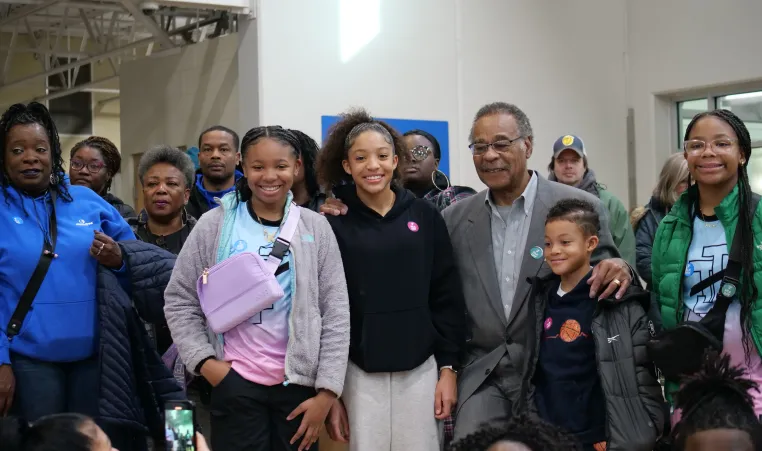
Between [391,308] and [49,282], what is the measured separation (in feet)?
4.57

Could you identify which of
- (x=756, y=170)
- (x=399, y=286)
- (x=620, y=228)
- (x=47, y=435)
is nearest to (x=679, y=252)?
(x=399, y=286)

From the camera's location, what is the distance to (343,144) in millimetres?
3977

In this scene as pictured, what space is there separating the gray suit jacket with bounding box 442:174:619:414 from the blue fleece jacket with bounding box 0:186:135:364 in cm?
156

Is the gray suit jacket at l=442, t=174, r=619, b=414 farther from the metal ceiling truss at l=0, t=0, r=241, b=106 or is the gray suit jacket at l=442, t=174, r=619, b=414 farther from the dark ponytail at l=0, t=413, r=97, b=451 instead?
the metal ceiling truss at l=0, t=0, r=241, b=106

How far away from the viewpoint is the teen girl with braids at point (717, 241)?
141 inches

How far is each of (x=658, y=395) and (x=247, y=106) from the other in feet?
21.1

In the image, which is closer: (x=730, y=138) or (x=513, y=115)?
(x=730, y=138)

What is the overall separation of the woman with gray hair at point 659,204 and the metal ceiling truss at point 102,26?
15.7 ft

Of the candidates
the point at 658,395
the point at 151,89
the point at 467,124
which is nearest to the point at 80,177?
the point at 658,395

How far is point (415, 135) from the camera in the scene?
6012mm

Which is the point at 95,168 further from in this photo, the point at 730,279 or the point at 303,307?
the point at 730,279

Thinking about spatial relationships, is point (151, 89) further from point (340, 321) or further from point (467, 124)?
point (340, 321)

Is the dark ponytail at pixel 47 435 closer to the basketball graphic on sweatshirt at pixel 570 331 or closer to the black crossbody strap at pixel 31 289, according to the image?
the black crossbody strap at pixel 31 289

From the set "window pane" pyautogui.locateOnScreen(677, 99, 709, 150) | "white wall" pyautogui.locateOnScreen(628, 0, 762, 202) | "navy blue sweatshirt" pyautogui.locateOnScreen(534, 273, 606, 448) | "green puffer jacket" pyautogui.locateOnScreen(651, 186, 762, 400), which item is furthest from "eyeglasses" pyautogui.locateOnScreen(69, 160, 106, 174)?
"window pane" pyautogui.locateOnScreen(677, 99, 709, 150)
